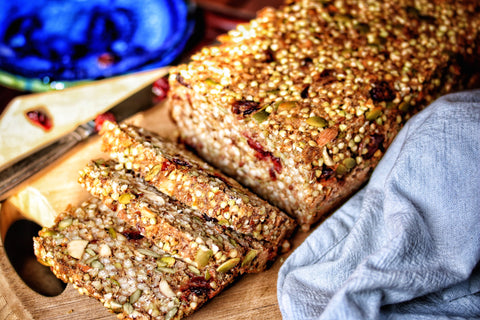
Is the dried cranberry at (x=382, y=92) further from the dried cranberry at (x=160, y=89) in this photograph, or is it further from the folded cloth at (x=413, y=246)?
the dried cranberry at (x=160, y=89)

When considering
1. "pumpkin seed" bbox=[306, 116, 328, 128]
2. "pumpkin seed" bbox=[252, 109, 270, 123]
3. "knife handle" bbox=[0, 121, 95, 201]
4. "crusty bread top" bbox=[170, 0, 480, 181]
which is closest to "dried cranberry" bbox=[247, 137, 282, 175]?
Result: "crusty bread top" bbox=[170, 0, 480, 181]

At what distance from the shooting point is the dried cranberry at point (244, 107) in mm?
2744

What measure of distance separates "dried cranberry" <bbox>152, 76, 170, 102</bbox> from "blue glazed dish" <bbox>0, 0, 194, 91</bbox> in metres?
0.37

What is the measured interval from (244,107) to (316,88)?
44cm

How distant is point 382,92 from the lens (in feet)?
9.37

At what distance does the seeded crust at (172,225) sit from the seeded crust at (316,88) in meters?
0.47

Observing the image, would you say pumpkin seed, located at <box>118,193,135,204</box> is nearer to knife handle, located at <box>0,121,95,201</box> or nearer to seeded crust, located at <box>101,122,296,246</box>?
seeded crust, located at <box>101,122,296,246</box>

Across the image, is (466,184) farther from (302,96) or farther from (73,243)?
(73,243)

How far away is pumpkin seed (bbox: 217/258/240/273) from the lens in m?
2.48

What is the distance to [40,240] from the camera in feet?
8.68

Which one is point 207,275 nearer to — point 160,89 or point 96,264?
point 96,264

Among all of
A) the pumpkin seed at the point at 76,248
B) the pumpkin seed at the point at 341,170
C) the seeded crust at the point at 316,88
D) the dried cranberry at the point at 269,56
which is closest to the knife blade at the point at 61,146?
the seeded crust at the point at 316,88

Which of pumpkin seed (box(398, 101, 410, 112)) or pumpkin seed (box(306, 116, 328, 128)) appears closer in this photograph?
pumpkin seed (box(306, 116, 328, 128))

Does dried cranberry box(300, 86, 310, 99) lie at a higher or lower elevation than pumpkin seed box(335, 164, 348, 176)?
higher
